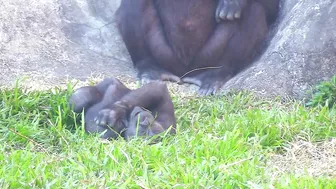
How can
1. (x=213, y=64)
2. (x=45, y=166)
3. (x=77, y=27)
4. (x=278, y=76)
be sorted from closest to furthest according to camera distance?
(x=45, y=166), (x=278, y=76), (x=213, y=64), (x=77, y=27)

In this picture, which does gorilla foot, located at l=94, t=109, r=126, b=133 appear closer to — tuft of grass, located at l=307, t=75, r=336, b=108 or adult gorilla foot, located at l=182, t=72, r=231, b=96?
tuft of grass, located at l=307, t=75, r=336, b=108

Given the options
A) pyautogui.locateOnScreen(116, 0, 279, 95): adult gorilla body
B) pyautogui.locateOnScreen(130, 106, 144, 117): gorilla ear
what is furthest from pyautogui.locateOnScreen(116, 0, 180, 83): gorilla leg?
pyautogui.locateOnScreen(130, 106, 144, 117): gorilla ear

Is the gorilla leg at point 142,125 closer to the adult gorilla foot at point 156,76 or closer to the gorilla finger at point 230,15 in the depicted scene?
the adult gorilla foot at point 156,76

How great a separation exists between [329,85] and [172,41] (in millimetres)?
1894

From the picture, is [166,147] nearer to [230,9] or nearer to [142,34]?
[230,9]

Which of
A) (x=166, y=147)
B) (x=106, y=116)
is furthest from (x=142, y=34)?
(x=166, y=147)

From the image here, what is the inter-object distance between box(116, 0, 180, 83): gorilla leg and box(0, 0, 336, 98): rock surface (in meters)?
0.17

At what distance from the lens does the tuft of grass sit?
17.5ft

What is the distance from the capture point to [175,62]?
22.5ft

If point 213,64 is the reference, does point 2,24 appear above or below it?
above

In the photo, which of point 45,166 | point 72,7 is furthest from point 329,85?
point 72,7

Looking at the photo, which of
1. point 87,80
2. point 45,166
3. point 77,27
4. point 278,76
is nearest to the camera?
point 45,166

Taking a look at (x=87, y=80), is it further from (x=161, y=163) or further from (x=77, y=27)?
(x=161, y=163)

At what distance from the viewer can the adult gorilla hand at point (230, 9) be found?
6504mm
